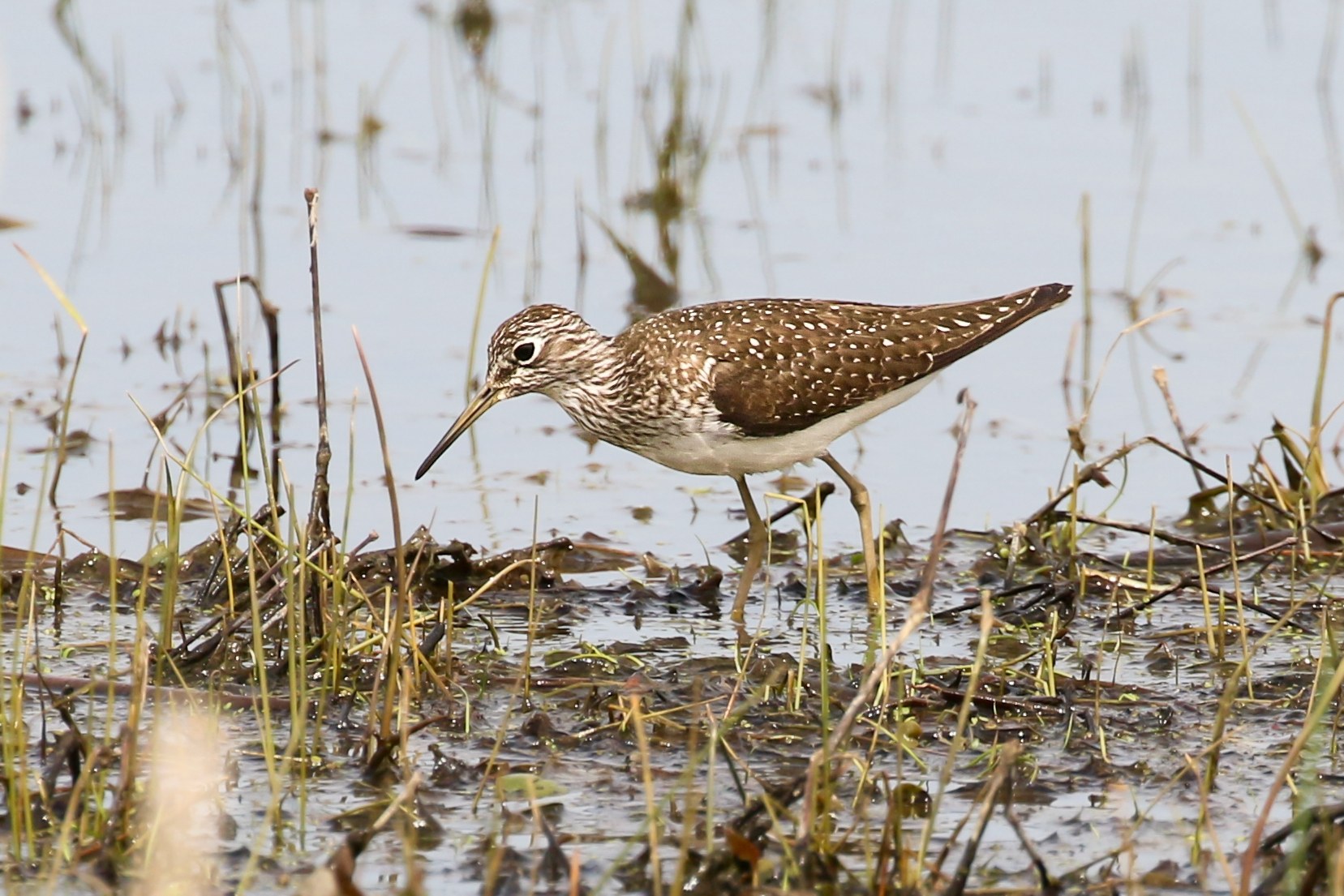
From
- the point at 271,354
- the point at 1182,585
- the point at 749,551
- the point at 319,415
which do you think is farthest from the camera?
the point at 271,354

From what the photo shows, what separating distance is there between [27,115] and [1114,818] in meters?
12.3

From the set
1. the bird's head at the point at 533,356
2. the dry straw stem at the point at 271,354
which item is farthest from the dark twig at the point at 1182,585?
the dry straw stem at the point at 271,354

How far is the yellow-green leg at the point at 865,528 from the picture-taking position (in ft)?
26.9

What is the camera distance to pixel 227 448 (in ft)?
34.5

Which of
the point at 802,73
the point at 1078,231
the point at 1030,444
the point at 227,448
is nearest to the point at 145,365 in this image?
the point at 227,448

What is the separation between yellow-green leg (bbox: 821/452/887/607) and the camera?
8.20 m

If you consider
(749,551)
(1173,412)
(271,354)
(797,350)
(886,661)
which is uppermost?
(271,354)

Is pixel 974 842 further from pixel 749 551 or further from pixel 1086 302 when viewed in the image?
pixel 1086 302

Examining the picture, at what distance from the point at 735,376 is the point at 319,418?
2.55 metres

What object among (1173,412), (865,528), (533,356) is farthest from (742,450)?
(1173,412)

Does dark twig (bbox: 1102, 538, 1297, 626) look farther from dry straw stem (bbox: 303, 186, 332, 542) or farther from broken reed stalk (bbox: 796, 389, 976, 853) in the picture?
dry straw stem (bbox: 303, 186, 332, 542)

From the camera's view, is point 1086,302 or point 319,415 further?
point 1086,302

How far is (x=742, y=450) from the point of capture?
8648mm

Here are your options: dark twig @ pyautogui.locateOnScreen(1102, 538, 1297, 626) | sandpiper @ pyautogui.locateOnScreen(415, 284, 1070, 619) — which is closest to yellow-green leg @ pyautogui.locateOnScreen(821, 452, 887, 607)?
sandpiper @ pyautogui.locateOnScreen(415, 284, 1070, 619)
